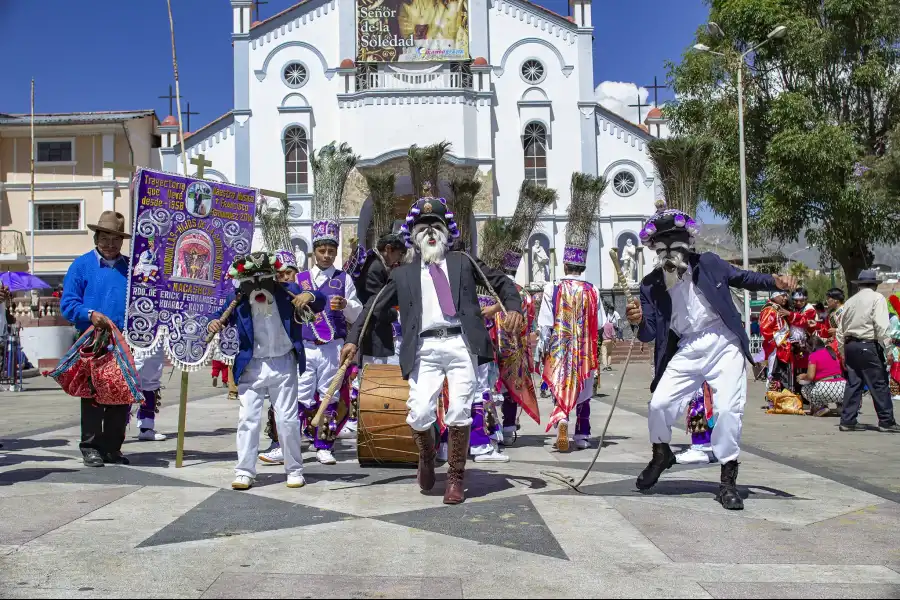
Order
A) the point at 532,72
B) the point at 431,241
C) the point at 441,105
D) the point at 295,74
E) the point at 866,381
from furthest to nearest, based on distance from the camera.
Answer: the point at 532,72
the point at 295,74
the point at 441,105
the point at 866,381
the point at 431,241

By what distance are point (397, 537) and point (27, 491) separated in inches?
122

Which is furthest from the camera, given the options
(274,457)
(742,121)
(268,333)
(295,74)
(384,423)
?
(295,74)

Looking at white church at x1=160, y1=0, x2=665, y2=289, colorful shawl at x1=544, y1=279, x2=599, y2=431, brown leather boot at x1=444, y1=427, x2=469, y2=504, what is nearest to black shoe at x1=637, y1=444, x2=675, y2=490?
brown leather boot at x1=444, y1=427, x2=469, y2=504

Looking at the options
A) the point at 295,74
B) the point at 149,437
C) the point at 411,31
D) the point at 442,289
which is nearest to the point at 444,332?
the point at 442,289

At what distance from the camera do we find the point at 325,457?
331 inches

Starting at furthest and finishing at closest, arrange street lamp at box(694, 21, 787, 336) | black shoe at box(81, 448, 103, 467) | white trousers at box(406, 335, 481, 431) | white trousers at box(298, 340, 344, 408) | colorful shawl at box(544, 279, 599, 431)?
1. street lamp at box(694, 21, 787, 336)
2. colorful shawl at box(544, 279, 599, 431)
3. white trousers at box(298, 340, 344, 408)
4. black shoe at box(81, 448, 103, 467)
5. white trousers at box(406, 335, 481, 431)

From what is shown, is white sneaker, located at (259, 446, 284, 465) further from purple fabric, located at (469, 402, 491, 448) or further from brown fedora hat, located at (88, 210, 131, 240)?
brown fedora hat, located at (88, 210, 131, 240)

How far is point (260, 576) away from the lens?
4434mm

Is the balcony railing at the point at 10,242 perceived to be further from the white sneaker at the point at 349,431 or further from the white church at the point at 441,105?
the white sneaker at the point at 349,431

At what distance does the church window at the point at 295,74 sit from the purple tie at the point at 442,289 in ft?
112

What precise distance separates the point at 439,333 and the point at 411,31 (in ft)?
110

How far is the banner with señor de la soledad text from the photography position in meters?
7.98

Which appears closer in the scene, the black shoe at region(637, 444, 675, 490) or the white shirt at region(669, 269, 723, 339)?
the white shirt at region(669, 269, 723, 339)

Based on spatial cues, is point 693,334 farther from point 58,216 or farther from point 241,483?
point 58,216
